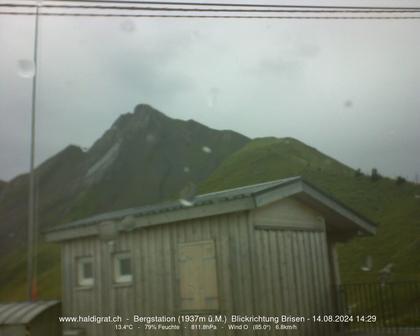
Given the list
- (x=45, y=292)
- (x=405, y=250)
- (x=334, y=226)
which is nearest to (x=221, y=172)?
(x=45, y=292)

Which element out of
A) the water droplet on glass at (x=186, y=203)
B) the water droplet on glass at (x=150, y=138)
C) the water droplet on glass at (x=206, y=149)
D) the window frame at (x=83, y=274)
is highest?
the water droplet on glass at (x=150, y=138)

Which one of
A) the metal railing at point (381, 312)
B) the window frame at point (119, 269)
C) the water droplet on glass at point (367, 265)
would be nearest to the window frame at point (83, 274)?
the window frame at point (119, 269)

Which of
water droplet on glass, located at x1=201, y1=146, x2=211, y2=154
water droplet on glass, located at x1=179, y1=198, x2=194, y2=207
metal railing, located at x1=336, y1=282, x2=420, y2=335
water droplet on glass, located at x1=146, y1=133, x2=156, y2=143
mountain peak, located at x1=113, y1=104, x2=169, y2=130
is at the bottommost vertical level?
metal railing, located at x1=336, y1=282, x2=420, y2=335

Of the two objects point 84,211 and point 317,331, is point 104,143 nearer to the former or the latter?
point 84,211

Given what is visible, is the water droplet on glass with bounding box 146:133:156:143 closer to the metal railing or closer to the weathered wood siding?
the metal railing

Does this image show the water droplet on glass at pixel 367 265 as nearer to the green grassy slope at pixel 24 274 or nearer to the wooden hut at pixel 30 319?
the wooden hut at pixel 30 319

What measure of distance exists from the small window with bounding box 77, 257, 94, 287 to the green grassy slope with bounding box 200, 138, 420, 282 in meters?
12.6

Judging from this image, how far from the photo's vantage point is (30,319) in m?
8.88

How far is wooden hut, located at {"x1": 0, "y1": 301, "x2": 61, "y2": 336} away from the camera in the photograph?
8.85 m

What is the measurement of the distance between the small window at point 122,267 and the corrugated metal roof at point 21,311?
1974 millimetres

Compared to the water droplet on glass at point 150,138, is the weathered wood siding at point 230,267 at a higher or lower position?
lower

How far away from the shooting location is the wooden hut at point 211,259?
930 centimetres

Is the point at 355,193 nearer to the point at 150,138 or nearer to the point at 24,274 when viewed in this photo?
the point at 24,274

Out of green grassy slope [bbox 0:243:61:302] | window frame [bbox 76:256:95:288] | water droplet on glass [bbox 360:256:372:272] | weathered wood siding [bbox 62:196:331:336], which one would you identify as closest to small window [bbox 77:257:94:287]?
window frame [bbox 76:256:95:288]
